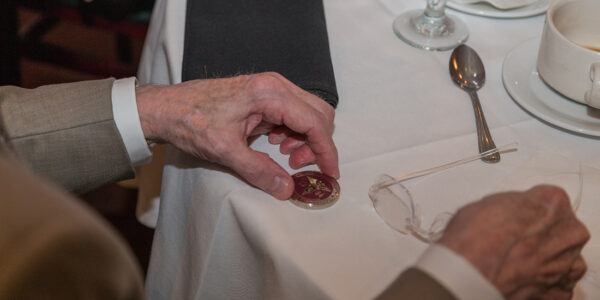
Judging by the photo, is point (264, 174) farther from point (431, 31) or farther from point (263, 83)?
point (431, 31)

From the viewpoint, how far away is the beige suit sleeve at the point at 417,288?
481 millimetres

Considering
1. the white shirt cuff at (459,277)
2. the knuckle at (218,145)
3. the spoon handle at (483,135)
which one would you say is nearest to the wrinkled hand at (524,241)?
the white shirt cuff at (459,277)

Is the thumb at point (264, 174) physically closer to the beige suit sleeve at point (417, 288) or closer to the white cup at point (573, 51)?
the beige suit sleeve at point (417, 288)

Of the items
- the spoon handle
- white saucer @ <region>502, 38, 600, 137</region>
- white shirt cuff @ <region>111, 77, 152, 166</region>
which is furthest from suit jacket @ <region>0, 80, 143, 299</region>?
white saucer @ <region>502, 38, 600, 137</region>

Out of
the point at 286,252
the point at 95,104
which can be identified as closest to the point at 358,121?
the point at 286,252

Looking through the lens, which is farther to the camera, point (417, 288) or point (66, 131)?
point (66, 131)

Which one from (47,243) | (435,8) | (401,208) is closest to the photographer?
(47,243)

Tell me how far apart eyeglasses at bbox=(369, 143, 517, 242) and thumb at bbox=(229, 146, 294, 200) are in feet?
0.33

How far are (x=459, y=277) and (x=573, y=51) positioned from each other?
1.26ft

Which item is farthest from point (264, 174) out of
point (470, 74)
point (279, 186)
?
point (470, 74)

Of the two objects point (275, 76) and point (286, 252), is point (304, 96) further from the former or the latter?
point (286, 252)

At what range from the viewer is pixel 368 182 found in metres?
0.66

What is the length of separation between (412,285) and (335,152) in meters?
0.22

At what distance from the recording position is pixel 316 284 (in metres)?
0.56
